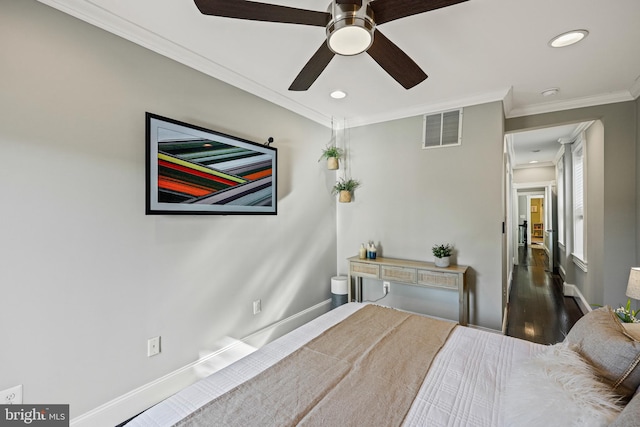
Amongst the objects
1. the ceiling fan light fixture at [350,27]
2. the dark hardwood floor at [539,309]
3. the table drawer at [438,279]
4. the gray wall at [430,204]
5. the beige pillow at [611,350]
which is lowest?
the dark hardwood floor at [539,309]

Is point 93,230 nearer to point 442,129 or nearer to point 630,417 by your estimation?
point 630,417

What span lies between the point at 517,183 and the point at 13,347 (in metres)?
8.54

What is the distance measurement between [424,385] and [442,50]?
2143 mm

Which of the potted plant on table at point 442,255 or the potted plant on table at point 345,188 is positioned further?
the potted plant on table at point 345,188

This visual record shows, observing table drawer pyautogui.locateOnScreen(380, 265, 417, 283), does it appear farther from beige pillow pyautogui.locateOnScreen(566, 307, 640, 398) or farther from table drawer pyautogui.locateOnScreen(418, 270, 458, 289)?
beige pillow pyautogui.locateOnScreen(566, 307, 640, 398)

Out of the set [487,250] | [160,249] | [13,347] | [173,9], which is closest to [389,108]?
[487,250]

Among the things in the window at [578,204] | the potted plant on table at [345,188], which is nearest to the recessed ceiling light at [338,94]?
the potted plant on table at [345,188]

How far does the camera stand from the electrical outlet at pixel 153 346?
1950 millimetres

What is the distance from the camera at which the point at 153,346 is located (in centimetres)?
197

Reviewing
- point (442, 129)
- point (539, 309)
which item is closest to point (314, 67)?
point (442, 129)

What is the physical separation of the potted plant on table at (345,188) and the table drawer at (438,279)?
3.96ft

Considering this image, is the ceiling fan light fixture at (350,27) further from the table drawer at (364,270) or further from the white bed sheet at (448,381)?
the table drawer at (364,270)

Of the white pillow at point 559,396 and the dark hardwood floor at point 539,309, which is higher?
the white pillow at point 559,396

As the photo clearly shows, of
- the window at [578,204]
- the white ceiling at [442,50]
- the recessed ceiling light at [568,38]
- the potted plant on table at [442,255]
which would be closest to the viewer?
the white ceiling at [442,50]
